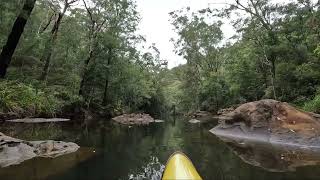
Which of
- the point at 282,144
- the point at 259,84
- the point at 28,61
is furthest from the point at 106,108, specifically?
the point at 282,144

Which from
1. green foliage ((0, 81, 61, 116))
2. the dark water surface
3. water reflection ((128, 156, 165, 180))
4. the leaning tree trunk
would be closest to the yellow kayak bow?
water reflection ((128, 156, 165, 180))

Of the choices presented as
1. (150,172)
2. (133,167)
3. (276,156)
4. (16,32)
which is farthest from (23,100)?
(276,156)

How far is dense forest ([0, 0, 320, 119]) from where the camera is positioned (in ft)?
58.2

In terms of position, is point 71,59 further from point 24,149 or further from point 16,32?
point 24,149

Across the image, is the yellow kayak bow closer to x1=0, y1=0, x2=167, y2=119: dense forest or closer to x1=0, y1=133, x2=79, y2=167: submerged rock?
x1=0, y1=133, x2=79, y2=167: submerged rock

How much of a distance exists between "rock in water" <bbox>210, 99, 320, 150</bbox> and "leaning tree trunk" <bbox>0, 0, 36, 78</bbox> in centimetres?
881

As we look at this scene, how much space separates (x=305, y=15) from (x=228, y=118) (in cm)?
1072

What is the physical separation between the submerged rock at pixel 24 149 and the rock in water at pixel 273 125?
7.22 metres

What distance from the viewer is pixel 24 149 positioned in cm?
809

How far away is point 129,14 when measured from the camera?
31.2 m

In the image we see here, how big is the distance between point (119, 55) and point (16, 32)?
21.1 meters

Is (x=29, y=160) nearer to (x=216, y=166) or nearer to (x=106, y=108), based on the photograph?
(x=216, y=166)

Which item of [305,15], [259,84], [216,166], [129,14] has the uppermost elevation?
[129,14]

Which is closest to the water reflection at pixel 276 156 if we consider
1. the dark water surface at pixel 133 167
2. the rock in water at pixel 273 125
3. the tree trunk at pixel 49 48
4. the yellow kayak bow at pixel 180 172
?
the dark water surface at pixel 133 167
